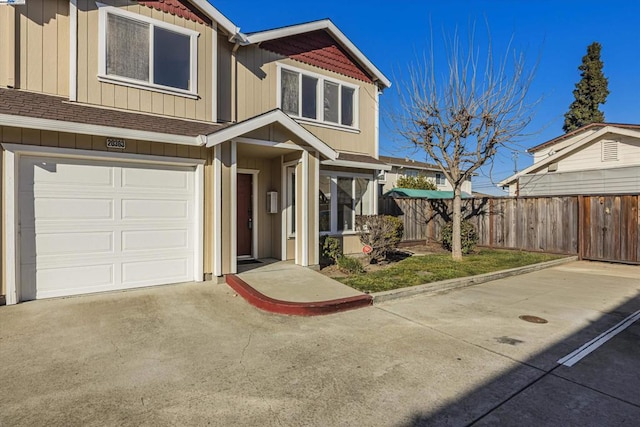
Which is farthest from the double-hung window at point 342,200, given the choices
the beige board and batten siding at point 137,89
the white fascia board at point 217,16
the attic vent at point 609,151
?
the attic vent at point 609,151

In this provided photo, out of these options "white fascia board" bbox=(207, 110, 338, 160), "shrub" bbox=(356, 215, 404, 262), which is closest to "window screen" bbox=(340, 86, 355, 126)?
"white fascia board" bbox=(207, 110, 338, 160)

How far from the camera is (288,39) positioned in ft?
32.9

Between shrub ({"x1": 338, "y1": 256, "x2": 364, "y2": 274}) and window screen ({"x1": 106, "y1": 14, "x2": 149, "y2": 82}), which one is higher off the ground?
window screen ({"x1": 106, "y1": 14, "x2": 149, "y2": 82})

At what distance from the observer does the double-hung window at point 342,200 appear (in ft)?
34.6

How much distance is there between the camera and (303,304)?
18.8ft

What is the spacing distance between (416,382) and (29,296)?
6629 mm

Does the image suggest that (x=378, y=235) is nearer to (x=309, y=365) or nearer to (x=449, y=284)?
(x=449, y=284)

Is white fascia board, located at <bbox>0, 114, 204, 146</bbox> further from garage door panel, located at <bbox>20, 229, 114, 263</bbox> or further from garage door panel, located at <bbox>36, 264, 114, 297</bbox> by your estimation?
garage door panel, located at <bbox>36, 264, 114, 297</bbox>

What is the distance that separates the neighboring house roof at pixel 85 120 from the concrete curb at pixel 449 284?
4.84 m

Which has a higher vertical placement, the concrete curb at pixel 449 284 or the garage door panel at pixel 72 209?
the garage door panel at pixel 72 209

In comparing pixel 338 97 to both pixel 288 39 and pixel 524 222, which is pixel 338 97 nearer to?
pixel 288 39

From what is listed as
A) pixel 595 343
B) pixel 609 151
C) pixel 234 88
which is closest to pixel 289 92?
pixel 234 88

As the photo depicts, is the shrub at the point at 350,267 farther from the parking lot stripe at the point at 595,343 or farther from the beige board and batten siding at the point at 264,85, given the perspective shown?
the parking lot stripe at the point at 595,343

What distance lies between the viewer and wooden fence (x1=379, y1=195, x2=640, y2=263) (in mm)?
10602
